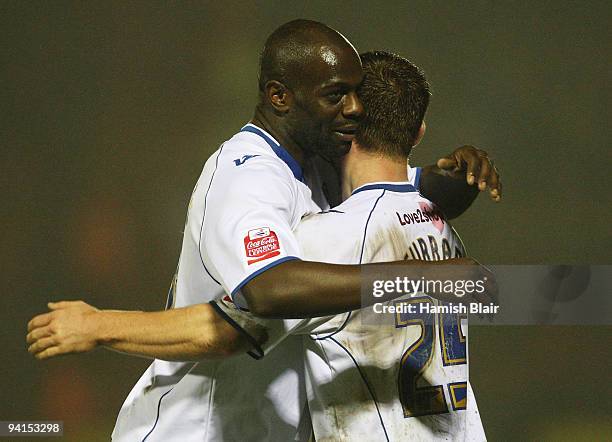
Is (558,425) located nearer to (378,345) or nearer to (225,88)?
(225,88)

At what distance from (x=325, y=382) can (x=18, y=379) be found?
8.31 ft

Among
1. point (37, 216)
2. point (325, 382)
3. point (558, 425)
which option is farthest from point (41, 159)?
point (325, 382)

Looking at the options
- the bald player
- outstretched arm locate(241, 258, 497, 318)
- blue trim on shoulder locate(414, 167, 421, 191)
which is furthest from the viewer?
blue trim on shoulder locate(414, 167, 421, 191)

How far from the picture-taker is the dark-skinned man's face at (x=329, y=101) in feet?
4.98

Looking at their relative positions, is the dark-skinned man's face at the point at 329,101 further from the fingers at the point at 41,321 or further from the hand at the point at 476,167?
the fingers at the point at 41,321

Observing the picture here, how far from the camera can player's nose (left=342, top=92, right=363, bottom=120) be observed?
5.02 ft

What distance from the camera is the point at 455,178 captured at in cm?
177

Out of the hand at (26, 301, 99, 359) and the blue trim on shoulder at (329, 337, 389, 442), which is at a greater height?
the hand at (26, 301, 99, 359)

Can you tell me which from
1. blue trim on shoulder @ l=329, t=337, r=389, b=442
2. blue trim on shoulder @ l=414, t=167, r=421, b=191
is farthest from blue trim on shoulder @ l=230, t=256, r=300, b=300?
blue trim on shoulder @ l=414, t=167, r=421, b=191

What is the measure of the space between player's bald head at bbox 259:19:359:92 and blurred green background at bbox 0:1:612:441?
2.05 metres

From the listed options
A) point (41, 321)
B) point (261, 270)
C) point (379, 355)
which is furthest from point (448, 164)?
point (41, 321)

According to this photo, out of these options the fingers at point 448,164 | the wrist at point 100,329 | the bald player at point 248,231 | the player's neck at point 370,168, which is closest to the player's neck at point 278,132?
the bald player at point 248,231

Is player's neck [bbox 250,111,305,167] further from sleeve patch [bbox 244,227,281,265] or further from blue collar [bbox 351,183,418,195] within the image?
sleeve patch [bbox 244,227,281,265]

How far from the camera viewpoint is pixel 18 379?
3658 millimetres
